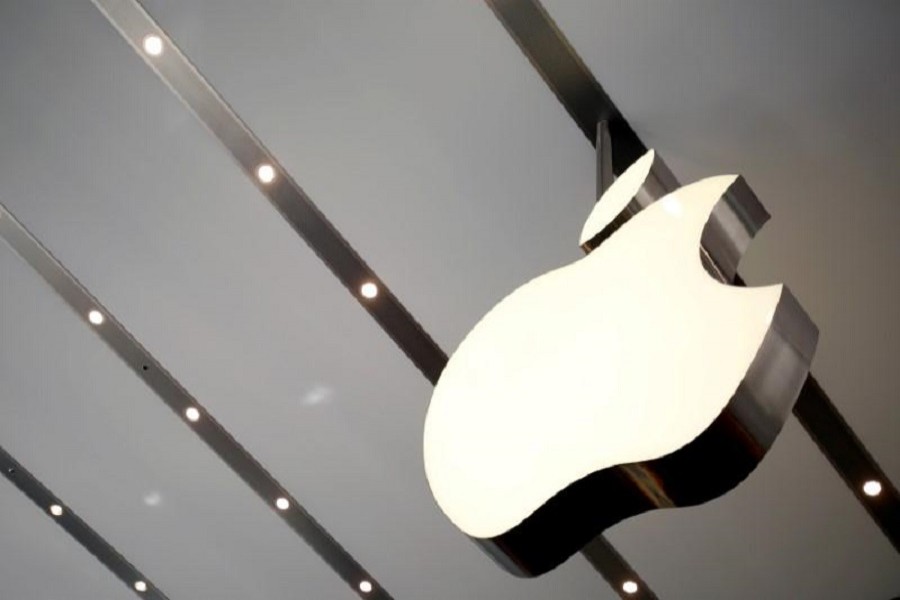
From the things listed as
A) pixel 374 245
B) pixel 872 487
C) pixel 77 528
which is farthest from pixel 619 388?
pixel 77 528

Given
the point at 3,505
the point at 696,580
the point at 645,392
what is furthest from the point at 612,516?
the point at 3,505

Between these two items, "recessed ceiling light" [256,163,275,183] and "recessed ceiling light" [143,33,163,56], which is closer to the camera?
"recessed ceiling light" [143,33,163,56]

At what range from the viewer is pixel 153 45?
9.41 feet

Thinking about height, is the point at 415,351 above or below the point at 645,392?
below

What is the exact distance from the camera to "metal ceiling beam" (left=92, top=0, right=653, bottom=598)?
285 cm

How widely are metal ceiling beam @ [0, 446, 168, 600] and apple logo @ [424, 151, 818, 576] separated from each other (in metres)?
3.27

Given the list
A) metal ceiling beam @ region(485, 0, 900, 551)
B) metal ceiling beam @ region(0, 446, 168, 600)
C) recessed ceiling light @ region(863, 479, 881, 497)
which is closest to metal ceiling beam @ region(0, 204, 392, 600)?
metal ceiling beam @ region(0, 446, 168, 600)

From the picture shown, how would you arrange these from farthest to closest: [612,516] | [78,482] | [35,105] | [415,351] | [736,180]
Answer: [78,482] < [415,351] < [35,105] < [736,180] < [612,516]

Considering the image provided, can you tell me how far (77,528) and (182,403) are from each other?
0.96m

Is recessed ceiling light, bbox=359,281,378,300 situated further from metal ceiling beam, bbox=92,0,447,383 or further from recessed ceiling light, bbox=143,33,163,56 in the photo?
recessed ceiling light, bbox=143,33,163,56

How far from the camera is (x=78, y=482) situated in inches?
157

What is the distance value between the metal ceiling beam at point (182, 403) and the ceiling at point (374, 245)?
48 millimetres

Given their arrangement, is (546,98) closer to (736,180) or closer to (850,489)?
(736,180)

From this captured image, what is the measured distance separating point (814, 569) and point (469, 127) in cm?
216
